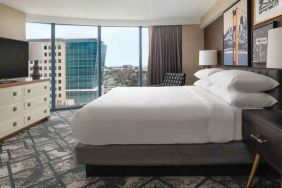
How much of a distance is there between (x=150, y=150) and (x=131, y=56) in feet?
15.0

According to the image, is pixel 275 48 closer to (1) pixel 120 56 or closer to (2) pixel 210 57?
(2) pixel 210 57

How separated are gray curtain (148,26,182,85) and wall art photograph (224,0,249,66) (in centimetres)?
197

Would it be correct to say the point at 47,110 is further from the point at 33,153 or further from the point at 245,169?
the point at 245,169

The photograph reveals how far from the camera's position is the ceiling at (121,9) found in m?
4.41

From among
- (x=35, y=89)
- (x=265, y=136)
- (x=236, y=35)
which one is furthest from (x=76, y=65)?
(x=265, y=136)

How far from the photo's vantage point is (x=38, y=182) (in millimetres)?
2197

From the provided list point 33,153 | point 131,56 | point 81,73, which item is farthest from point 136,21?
point 33,153

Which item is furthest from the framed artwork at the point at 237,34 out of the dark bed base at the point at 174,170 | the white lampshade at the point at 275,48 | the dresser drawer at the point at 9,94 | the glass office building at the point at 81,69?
the dresser drawer at the point at 9,94

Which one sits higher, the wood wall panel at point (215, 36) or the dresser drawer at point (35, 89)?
the wood wall panel at point (215, 36)

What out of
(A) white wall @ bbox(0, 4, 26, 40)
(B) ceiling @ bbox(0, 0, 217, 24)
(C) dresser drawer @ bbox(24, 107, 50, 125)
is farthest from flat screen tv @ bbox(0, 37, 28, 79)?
(B) ceiling @ bbox(0, 0, 217, 24)

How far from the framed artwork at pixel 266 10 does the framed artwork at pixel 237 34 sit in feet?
0.69

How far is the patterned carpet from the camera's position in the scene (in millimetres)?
2137

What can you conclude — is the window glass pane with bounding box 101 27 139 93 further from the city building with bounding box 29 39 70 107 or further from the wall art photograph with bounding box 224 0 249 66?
the wall art photograph with bounding box 224 0 249 66

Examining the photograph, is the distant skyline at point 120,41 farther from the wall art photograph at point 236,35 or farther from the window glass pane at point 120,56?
the wall art photograph at point 236,35
